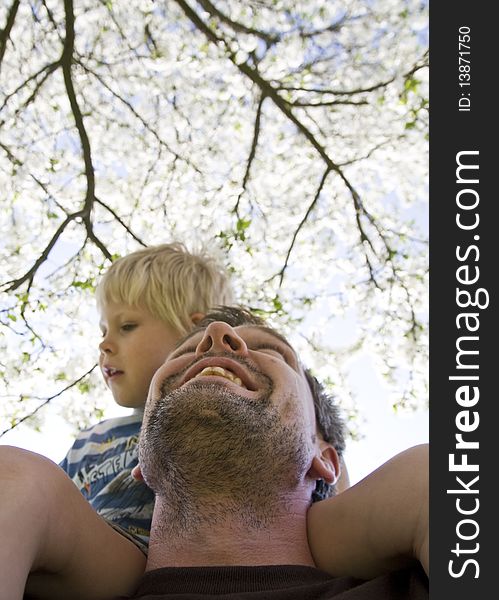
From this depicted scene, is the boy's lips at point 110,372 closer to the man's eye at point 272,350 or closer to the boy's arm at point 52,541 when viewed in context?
the man's eye at point 272,350

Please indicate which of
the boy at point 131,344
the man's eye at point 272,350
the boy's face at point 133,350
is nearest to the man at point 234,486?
the man's eye at point 272,350

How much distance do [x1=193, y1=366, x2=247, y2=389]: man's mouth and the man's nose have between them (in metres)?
0.09

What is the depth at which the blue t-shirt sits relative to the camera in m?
2.19

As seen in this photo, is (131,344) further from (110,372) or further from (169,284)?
(169,284)

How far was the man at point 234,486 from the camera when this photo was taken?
1442 mm

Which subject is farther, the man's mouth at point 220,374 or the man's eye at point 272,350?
the man's eye at point 272,350

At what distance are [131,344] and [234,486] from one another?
1265 mm

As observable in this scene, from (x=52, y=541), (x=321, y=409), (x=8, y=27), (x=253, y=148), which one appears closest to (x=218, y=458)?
(x=52, y=541)

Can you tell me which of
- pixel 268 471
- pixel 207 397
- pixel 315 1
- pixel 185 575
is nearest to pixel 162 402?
pixel 207 397

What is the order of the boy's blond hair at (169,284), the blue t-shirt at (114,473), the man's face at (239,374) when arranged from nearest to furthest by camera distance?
the man's face at (239,374) → the blue t-shirt at (114,473) → the boy's blond hair at (169,284)

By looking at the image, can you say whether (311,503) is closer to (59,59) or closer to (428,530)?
(428,530)

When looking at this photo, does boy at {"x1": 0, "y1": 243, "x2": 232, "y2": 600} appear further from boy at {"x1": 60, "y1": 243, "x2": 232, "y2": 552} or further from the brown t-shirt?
the brown t-shirt

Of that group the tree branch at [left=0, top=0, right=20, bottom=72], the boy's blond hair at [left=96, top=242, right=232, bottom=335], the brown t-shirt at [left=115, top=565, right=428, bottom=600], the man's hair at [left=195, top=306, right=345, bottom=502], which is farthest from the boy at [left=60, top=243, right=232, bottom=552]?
the tree branch at [left=0, top=0, right=20, bottom=72]

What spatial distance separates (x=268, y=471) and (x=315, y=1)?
357cm
